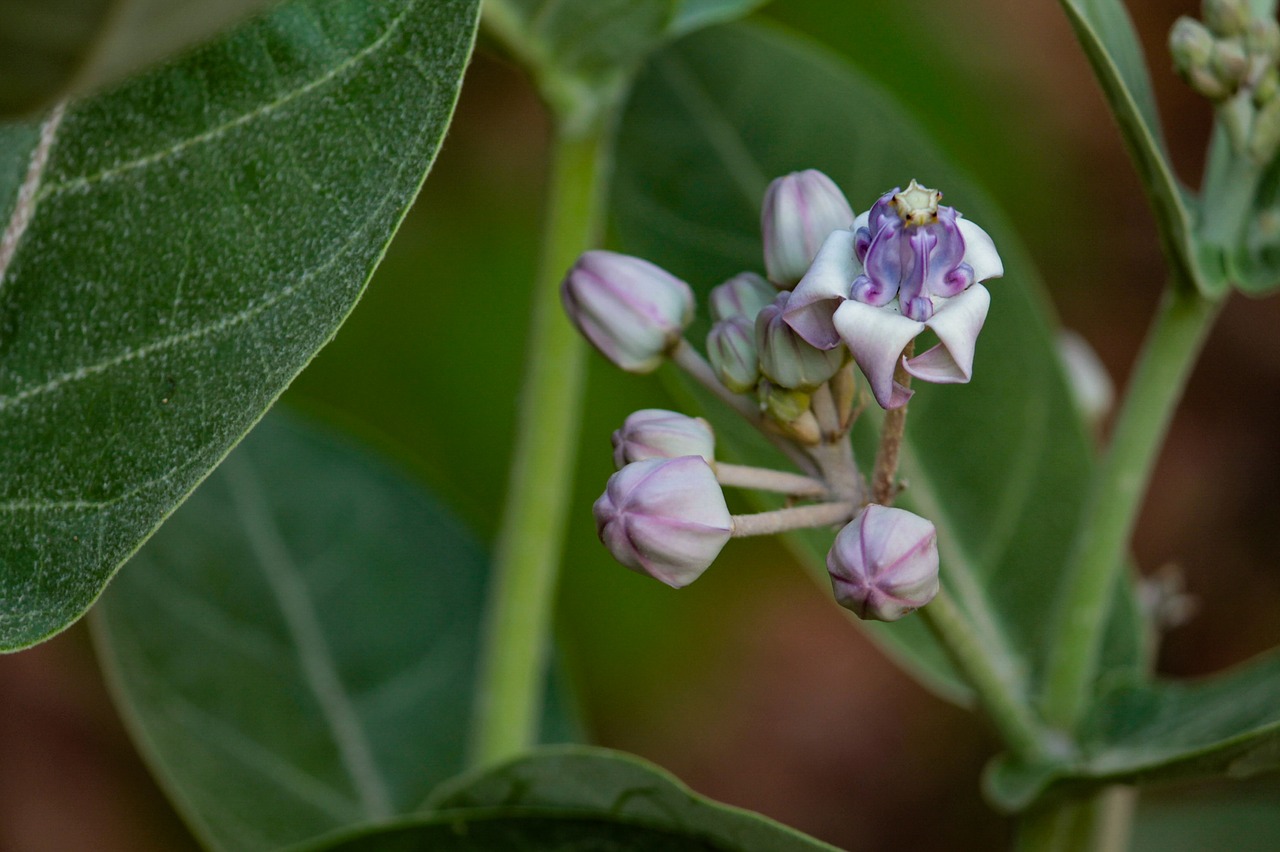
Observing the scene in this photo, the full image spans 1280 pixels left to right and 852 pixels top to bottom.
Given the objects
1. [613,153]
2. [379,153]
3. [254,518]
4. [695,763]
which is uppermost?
[379,153]

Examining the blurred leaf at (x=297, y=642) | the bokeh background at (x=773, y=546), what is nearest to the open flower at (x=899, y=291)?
the blurred leaf at (x=297, y=642)

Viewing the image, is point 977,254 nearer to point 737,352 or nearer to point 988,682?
point 737,352

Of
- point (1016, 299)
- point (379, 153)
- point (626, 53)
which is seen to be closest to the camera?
point (379, 153)

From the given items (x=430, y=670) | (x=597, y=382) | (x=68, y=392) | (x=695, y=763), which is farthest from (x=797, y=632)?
(x=68, y=392)

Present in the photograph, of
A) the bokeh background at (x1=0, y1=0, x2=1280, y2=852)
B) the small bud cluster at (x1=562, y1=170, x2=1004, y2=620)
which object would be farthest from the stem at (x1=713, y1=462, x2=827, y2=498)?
the bokeh background at (x1=0, y1=0, x2=1280, y2=852)

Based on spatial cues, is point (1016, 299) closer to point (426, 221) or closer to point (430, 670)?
point (430, 670)

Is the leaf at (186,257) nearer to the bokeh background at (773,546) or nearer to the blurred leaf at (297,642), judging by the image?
the blurred leaf at (297,642)

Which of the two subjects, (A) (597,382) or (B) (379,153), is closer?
(B) (379,153)

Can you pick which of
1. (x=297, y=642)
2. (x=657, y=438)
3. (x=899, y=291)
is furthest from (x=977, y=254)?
(x=297, y=642)
